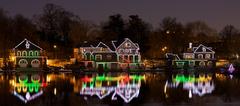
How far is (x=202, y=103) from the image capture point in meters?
40.2

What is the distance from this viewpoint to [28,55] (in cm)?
9962

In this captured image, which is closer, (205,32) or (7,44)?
(7,44)

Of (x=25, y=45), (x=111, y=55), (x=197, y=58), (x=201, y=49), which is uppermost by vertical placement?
(x=25, y=45)

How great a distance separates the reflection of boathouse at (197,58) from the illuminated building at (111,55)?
11.6m

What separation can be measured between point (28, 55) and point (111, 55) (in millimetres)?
16859

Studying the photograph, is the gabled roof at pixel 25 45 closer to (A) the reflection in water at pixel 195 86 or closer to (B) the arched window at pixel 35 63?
(B) the arched window at pixel 35 63

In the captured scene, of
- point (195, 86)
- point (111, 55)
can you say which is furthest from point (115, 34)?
point (195, 86)

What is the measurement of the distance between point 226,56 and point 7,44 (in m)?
58.1

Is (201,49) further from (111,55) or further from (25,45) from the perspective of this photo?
(25,45)

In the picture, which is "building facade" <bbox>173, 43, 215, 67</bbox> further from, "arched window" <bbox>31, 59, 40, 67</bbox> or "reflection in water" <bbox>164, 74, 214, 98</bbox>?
"reflection in water" <bbox>164, 74, 214, 98</bbox>

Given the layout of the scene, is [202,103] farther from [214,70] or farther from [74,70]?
[214,70]

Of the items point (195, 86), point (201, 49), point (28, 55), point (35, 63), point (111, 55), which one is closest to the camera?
point (195, 86)

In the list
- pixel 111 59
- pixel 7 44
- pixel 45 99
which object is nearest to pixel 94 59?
pixel 111 59

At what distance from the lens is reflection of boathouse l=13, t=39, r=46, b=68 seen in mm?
99000
